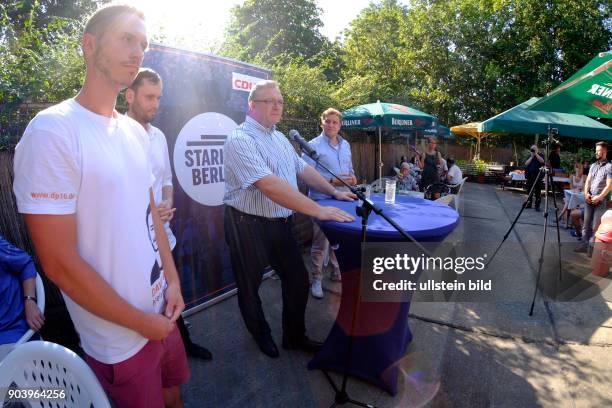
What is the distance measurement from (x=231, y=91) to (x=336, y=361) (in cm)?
265

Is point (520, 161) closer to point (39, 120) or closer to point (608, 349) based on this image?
point (608, 349)

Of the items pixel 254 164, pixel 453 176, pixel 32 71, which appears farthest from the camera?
pixel 453 176

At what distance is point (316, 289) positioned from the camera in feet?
12.9

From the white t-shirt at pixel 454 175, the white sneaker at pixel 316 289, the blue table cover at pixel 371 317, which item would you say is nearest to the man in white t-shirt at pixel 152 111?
the blue table cover at pixel 371 317

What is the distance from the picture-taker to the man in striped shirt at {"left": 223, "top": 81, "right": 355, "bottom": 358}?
246 cm

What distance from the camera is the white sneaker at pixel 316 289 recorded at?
387 centimetres

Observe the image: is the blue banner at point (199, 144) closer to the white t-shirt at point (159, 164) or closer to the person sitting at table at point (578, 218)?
the white t-shirt at point (159, 164)

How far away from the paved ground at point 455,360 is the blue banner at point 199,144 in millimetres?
405

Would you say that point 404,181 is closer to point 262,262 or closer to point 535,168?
point 535,168

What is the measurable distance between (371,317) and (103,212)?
6.12 ft

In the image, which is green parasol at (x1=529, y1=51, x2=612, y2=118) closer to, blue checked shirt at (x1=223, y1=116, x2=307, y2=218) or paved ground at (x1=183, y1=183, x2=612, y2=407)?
paved ground at (x1=183, y1=183, x2=612, y2=407)

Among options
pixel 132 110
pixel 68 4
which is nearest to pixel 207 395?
pixel 132 110

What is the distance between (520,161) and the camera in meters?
19.9

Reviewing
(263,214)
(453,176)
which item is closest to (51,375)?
(263,214)
